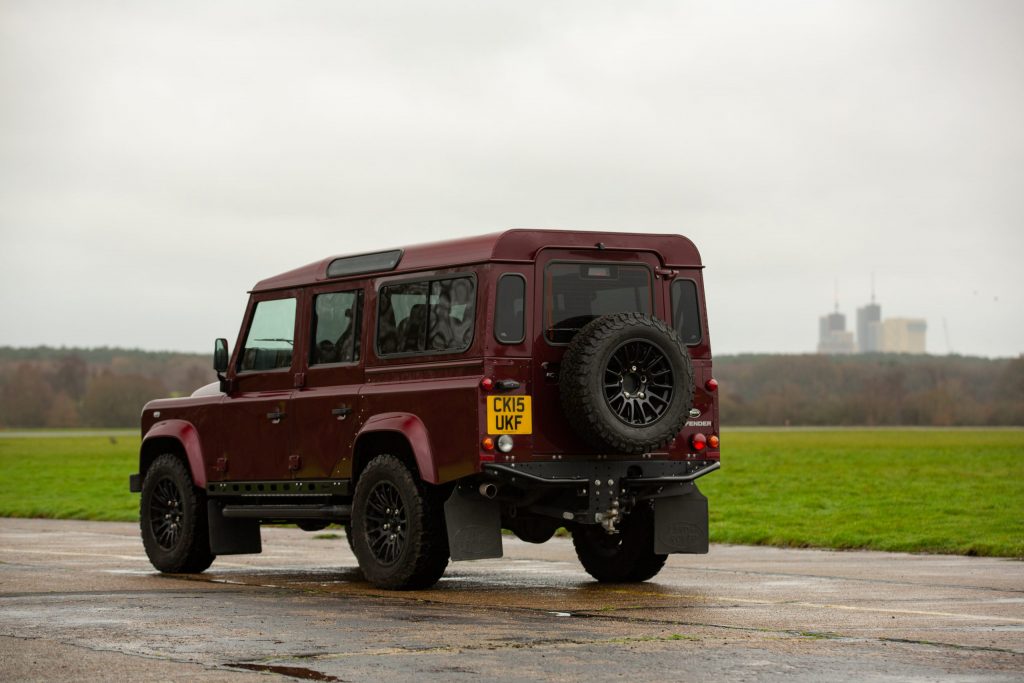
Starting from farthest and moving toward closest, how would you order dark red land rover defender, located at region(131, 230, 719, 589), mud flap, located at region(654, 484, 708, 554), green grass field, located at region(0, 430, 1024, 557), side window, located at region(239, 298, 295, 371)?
green grass field, located at region(0, 430, 1024, 557) < side window, located at region(239, 298, 295, 371) < mud flap, located at region(654, 484, 708, 554) < dark red land rover defender, located at region(131, 230, 719, 589)

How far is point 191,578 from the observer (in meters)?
14.8

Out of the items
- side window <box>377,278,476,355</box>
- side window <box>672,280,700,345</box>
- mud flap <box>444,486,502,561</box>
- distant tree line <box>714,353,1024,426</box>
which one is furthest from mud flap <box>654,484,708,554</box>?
distant tree line <box>714,353,1024,426</box>

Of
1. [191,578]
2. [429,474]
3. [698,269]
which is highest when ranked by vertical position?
[698,269]

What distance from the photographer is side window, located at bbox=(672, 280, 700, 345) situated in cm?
1352

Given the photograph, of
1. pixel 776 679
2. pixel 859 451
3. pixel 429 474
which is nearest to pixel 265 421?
pixel 429 474

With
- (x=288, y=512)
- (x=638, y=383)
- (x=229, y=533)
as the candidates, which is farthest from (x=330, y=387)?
(x=638, y=383)

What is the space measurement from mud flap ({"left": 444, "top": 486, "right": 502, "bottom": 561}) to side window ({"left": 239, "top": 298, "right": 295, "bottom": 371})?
283 centimetres

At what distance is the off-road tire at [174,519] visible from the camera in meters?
15.4

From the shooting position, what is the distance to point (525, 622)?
1040 centimetres

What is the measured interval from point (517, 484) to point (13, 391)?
11019 cm

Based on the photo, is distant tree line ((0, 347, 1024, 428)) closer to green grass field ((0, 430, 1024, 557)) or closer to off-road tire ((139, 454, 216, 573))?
green grass field ((0, 430, 1024, 557))

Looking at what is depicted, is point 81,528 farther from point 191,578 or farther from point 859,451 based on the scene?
point 859,451

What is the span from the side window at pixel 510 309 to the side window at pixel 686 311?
1.50 metres

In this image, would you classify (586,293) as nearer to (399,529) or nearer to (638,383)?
(638,383)
